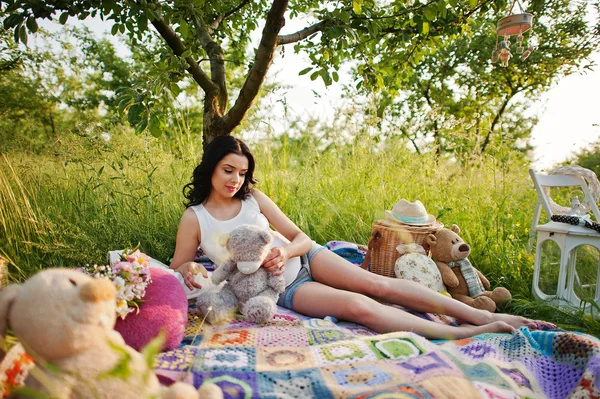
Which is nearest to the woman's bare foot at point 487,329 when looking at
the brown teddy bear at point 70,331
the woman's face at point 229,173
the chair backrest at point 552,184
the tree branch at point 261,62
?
the chair backrest at point 552,184

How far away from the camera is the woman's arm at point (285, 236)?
88.1 inches

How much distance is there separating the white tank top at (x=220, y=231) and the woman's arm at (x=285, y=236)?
0.08 meters

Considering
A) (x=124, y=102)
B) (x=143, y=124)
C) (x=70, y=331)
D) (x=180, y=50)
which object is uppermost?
(x=180, y=50)

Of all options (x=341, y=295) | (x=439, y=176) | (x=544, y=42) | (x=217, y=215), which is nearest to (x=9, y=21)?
(x=217, y=215)

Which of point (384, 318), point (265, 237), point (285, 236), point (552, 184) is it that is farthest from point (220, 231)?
point (552, 184)

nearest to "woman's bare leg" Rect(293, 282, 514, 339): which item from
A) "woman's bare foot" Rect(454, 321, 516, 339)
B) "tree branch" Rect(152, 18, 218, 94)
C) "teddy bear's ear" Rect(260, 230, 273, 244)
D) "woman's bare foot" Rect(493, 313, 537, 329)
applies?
"woman's bare foot" Rect(454, 321, 516, 339)

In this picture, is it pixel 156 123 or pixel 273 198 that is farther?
pixel 273 198

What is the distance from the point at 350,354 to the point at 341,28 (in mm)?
1914

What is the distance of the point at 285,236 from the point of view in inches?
113

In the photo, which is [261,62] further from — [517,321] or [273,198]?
[517,321]

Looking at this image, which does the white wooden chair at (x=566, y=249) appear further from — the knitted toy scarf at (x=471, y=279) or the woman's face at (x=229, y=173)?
the woman's face at (x=229, y=173)

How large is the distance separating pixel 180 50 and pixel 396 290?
7.88 ft

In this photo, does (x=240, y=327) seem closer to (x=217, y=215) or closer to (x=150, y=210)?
(x=217, y=215)

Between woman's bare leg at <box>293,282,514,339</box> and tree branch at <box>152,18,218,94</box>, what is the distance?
1.93 m
